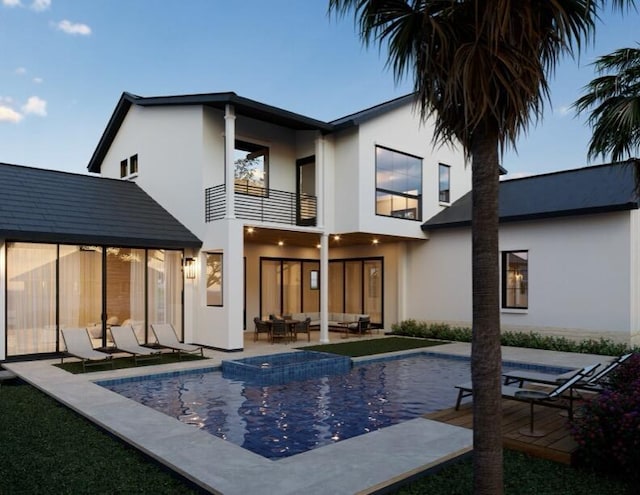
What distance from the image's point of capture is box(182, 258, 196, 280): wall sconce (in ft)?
46.4

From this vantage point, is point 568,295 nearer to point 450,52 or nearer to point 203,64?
point 450,52

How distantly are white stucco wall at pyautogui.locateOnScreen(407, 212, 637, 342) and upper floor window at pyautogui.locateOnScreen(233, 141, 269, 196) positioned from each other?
6.93 m

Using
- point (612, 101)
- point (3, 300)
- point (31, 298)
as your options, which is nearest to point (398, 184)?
point (612, 101)

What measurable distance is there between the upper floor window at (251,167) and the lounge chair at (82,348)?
21.4 feet

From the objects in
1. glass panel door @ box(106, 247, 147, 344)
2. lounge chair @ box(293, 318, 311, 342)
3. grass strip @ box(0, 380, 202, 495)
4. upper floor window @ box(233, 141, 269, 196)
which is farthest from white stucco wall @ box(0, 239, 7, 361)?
lounge chair @ box(293, 318, 311, 342)

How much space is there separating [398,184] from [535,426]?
1149cm

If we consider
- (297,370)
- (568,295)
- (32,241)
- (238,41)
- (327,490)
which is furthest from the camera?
(238,41)

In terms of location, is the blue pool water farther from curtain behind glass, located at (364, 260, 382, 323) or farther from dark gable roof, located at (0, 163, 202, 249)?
curtain behind glass, located at (364, 260, 382, 323)

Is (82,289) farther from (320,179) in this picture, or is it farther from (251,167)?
(320,179)

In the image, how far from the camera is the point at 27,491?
4547 millimetres

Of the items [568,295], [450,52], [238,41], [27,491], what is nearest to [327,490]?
[27,491]

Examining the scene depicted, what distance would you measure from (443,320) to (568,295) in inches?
176

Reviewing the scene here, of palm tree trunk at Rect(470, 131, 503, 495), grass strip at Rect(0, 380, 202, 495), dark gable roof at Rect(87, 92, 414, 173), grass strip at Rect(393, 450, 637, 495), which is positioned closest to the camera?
palm tree trunk at Rect(470, 131, 503, 495)

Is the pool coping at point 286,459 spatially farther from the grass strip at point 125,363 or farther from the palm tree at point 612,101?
the palm tree at point 612,101
